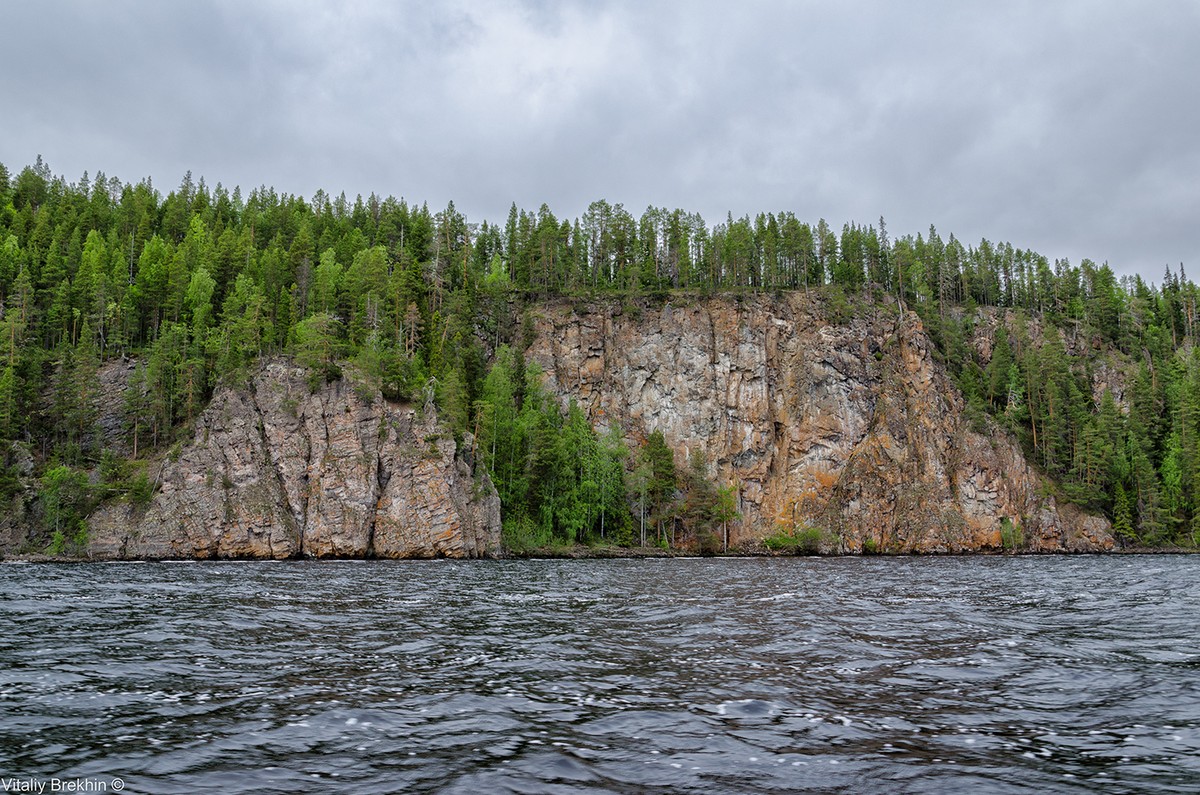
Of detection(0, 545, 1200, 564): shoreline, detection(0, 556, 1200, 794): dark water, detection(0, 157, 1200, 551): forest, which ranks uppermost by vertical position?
detection(0, 157, 1200, 551): forest

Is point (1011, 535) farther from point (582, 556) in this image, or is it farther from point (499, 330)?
point (499, 330)

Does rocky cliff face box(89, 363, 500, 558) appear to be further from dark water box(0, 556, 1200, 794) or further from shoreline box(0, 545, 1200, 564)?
dark water box(0, 556, 1200, 794)

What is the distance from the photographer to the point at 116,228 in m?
139

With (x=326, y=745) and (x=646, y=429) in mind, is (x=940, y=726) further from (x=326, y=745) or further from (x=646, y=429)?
(x=646, y=429)

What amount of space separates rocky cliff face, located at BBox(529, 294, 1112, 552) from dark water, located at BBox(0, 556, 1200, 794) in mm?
81207

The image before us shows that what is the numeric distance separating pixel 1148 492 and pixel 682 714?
132 m

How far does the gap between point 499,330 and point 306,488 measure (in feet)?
169

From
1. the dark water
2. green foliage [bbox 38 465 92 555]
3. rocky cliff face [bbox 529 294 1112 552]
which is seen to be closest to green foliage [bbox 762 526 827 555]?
rocky cliff face [bbox 529 294 1112 552]

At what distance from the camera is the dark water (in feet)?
37.2

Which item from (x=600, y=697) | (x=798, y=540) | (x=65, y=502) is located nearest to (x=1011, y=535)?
(x=798, y=540)

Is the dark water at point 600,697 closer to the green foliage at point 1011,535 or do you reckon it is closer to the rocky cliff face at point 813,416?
the rocky cliff face at point 813,416

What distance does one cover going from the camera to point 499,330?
419 ft

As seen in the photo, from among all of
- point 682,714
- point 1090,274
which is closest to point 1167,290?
point 1090,274

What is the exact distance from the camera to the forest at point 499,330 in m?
93.5
